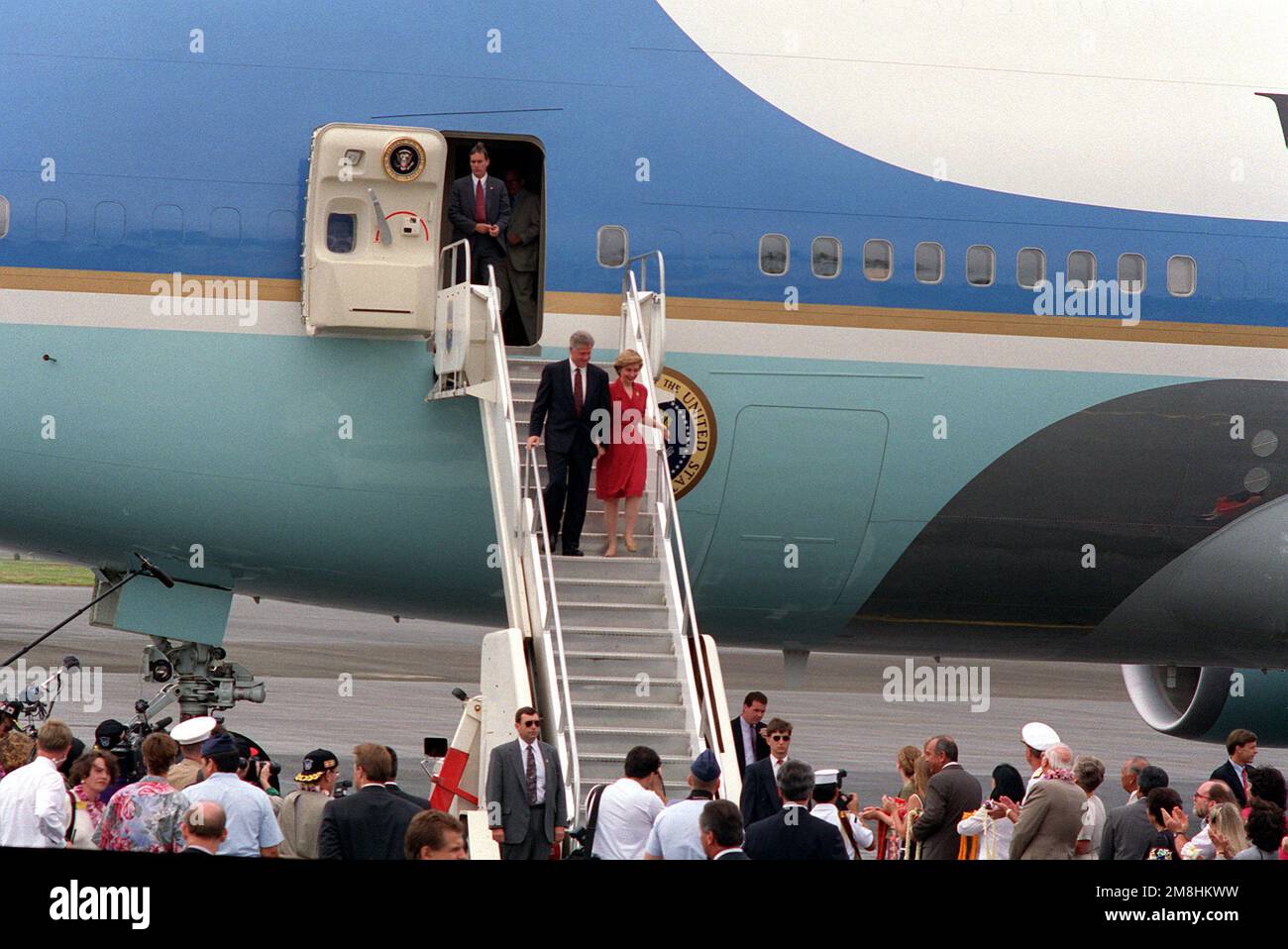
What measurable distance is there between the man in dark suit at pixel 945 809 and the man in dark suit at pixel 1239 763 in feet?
8.89

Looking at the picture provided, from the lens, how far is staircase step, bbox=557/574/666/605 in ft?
42.9

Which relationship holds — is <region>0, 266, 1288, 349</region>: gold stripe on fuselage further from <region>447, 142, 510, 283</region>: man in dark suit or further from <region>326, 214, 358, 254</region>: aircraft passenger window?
<region>447, 142, 510, 283</region>: man in dark suit

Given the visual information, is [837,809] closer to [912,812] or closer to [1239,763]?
[912,812]

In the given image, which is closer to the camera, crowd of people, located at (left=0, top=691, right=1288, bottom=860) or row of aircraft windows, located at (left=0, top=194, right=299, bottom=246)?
crowd of people, located at (left=0, top=691, right=1288, bottom=860)

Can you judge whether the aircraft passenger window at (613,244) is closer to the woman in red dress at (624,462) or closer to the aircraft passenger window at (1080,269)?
the woman in red dress at (624,462)

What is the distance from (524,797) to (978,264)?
6.33 meters

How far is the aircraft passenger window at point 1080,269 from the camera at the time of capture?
49.3ft

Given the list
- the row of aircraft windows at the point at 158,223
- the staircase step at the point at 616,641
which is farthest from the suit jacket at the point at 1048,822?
the row of aircraft windows at the point at 158,223

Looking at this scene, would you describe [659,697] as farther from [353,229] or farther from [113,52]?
[113,52]

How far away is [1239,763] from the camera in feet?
44.8

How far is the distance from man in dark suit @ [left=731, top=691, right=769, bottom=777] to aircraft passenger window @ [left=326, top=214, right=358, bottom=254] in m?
4.80

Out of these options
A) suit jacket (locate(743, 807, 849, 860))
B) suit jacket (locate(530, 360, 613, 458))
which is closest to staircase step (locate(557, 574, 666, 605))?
suit jacket (locate(530, 360, 613, 458))

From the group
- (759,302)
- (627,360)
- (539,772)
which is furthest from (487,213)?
(539,772)
